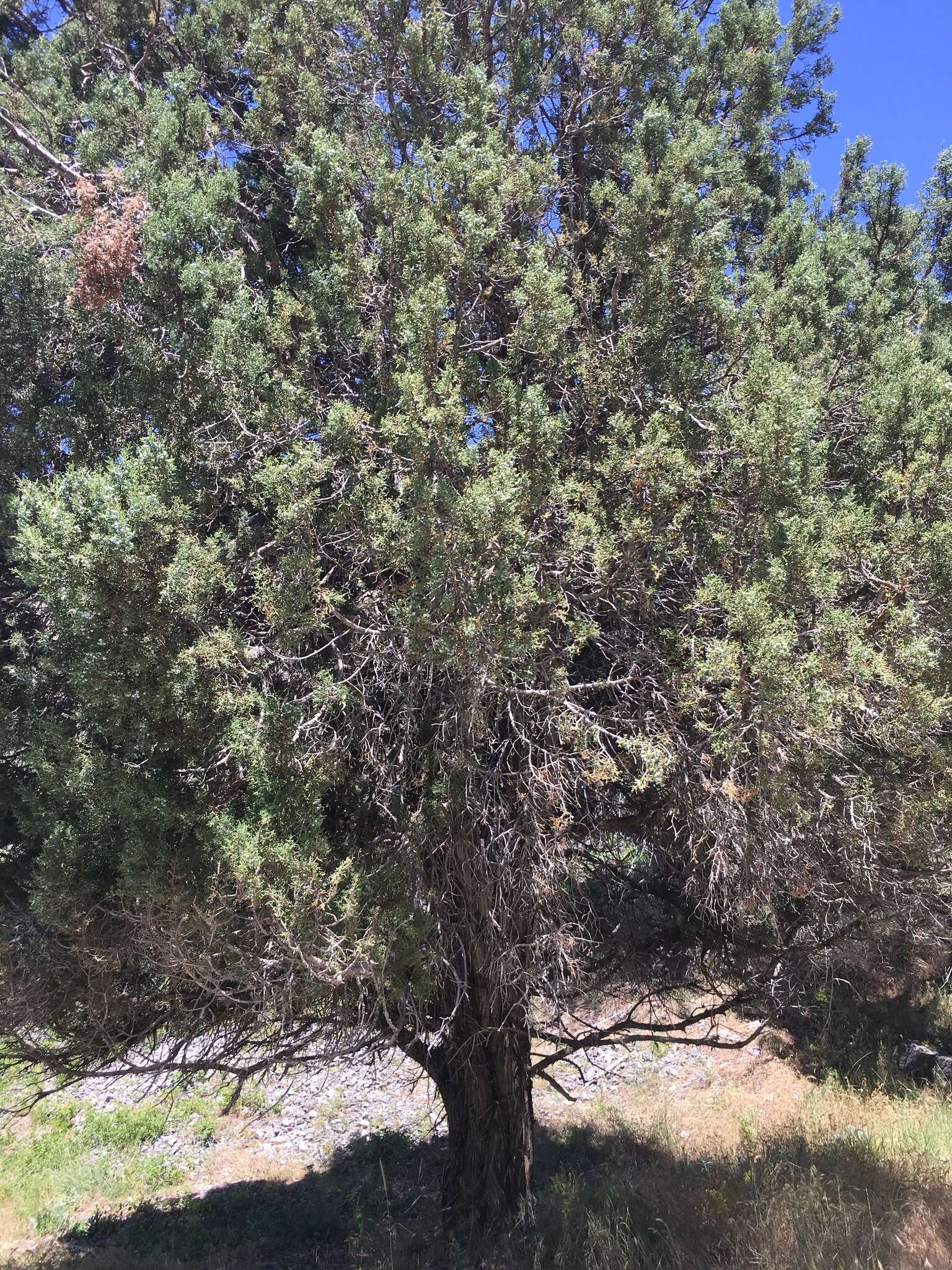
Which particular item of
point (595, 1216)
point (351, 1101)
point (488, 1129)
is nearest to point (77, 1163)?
point (351, 1101)

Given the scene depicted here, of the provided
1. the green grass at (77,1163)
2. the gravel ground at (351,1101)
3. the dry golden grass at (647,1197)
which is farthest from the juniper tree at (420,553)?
the gravel ground at (351,1101)

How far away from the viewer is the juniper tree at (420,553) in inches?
158

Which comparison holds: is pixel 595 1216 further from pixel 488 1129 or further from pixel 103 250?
pixel 103 250

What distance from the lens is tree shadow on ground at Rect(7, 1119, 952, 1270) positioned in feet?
14.8

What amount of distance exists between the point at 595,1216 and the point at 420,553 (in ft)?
15.8

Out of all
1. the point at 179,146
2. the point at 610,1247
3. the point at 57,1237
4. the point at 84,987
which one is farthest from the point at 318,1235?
the point at 179,146

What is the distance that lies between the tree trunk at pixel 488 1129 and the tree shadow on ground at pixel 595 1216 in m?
0.21

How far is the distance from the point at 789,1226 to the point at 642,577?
3632 millimetres

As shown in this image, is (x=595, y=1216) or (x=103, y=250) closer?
(x=103, y=250)

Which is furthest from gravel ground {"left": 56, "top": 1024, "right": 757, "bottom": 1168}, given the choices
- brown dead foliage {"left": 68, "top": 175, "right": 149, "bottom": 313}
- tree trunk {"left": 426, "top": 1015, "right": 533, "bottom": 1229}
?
brown dead foliage {"left": 68, "top": 175, "right": 149, "bottom": 313}

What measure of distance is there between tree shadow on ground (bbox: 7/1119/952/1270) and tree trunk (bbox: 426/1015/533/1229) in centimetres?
21

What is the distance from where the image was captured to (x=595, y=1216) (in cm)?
578

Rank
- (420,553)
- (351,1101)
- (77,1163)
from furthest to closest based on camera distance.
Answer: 1. (351,1101)
2. (77,1163)
3. (420,553)

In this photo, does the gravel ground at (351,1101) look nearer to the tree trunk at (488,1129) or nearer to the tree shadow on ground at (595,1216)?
the tree shadow on ground at (595,1216)
